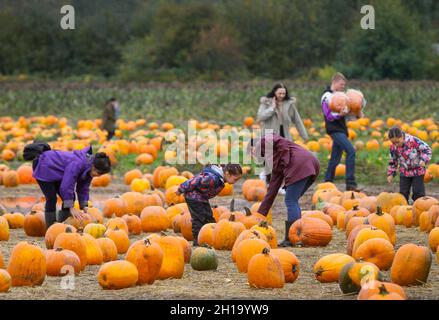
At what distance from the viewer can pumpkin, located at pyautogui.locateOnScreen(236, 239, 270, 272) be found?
7.46 meters

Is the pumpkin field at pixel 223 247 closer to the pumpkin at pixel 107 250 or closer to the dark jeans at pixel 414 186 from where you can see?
the pumpkin at pixel 107 250

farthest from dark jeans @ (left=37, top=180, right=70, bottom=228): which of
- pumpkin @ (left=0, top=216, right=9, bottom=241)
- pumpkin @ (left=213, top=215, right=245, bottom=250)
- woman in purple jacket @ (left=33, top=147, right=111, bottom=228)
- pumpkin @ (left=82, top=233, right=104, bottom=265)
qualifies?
pumpkin @ (left=213, top=215, right=245, bottom=250)

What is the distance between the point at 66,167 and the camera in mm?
9281

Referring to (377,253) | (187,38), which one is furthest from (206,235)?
(187,38)

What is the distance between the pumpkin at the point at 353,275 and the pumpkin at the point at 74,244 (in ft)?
7.65

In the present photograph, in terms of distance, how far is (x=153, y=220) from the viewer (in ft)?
32.3

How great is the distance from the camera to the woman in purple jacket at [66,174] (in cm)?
904

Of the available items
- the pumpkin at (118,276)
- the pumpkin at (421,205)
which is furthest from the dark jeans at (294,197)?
the pumpkin at (118,276)

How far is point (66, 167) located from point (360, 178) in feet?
19.9

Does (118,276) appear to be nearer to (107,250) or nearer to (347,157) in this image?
(107,250)

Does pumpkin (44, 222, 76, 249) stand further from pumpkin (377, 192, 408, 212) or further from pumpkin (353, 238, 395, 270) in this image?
pumpkin (377, 192, 408, 212)

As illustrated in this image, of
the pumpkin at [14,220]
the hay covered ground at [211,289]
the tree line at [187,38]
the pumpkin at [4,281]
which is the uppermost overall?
the tree line at [187,38]

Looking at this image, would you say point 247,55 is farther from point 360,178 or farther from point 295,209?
point 295,209
